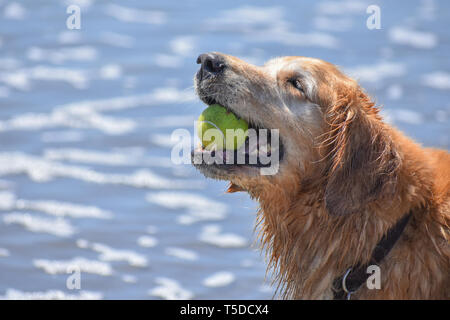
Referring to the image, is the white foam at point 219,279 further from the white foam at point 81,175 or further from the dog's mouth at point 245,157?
the dog's mouth at point 245,157

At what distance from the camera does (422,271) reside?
4.30 meters

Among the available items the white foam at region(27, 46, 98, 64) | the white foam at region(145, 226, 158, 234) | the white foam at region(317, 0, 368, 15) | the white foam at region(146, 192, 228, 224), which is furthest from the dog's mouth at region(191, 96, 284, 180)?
the white foam at region(317, 0, 368, 15)

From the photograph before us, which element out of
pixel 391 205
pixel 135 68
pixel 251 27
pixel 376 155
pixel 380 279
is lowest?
pixel 380 279

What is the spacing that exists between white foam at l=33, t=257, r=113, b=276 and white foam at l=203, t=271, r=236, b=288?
81cm

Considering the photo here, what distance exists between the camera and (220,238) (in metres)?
7.12

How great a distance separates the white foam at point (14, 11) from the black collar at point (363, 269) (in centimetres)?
898

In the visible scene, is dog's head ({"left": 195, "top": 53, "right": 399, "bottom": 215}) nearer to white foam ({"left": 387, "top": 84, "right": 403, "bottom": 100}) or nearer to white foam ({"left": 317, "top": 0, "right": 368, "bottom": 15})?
white foam ({"left": 387, "top": 84, "right": 403, "bottom": 100})

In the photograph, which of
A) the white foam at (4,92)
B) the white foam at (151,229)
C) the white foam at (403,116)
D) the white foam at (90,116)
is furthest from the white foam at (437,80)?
the white foam at (4,92)

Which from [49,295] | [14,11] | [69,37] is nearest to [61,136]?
[49,295]

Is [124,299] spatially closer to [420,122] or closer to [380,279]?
[380,279]

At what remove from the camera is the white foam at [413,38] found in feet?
38.0

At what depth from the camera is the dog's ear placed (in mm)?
4359

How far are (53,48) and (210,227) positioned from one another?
4.89 meters
